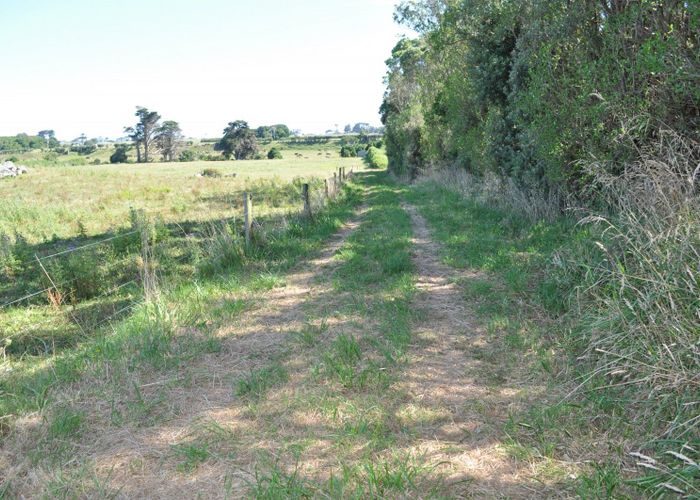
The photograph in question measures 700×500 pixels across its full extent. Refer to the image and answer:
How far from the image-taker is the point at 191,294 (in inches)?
250

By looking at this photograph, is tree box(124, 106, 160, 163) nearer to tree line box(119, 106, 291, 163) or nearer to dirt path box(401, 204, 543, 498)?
tree line box(119, 106, 291, 163)

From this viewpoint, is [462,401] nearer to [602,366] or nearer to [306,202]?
[602,366]

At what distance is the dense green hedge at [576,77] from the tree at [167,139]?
364ft

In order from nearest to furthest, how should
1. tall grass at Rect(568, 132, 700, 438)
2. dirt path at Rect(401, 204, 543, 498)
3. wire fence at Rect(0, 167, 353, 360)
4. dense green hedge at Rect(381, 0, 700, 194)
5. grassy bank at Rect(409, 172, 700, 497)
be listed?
grassy bank at Rect(409, 172, 700, 497), dirt path at Rect(401, 204, 543, 498), tall grass at Rect(568, 132, 700, 438), dense green hedge at Rect(381, 0, 700, 194), wire fence at Rect(0, 167, 353, 360)

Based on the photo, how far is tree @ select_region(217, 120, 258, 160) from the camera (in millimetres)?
105875

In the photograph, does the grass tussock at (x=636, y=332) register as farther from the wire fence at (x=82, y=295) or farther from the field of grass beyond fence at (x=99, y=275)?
the wire fence at (x=82, y=295)

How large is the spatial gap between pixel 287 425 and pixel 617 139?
5.66m

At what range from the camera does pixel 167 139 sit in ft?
376

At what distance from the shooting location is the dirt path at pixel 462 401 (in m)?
2.79

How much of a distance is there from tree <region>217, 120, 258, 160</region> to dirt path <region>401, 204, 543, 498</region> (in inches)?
4194

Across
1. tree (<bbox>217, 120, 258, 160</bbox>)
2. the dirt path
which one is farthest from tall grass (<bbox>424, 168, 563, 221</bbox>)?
tree (<bbox>217, 120, 258, 160</bbox>)

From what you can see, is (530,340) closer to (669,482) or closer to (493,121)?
(669,482)

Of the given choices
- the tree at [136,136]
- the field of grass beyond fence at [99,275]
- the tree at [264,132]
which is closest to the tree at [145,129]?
the tree at [136,136]

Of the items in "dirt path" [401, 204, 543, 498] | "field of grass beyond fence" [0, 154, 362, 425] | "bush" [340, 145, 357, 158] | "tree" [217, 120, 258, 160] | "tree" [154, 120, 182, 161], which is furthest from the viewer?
"tree" [154, 120, 182, 161]
